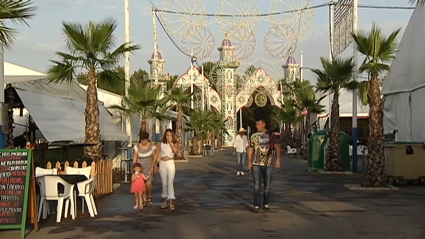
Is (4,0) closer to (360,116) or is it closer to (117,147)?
(117,147)

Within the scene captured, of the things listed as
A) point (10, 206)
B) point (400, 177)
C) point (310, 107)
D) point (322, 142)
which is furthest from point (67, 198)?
point (310, 107)

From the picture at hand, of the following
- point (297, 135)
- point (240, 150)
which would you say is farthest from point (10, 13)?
point (297, 135)

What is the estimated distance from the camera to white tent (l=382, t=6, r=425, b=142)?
1035 inches

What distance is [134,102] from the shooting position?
31.1 meters

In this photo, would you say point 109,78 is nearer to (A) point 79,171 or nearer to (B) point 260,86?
(A) point 79,171

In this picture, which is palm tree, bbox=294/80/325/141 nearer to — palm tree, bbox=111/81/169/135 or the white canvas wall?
the white canvas wall

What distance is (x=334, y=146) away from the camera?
2652 cm

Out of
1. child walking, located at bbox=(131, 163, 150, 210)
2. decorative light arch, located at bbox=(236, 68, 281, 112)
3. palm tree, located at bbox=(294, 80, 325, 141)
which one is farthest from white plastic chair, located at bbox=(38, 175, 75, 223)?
decorative light arch, located at bbox=(236, 68, 281, 112)

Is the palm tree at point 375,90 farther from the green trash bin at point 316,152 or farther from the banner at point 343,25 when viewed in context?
the green trash bin at point 316,152

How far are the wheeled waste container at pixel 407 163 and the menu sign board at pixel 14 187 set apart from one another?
12428 millimetres

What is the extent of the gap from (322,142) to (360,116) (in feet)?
65.3

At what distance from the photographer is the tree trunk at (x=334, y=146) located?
26.4m

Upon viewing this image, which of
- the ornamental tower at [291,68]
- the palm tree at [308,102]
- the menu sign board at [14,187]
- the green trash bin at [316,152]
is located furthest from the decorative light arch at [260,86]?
the menu sign board at [14,187]

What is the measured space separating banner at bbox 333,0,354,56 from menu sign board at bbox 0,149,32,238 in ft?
56.0
